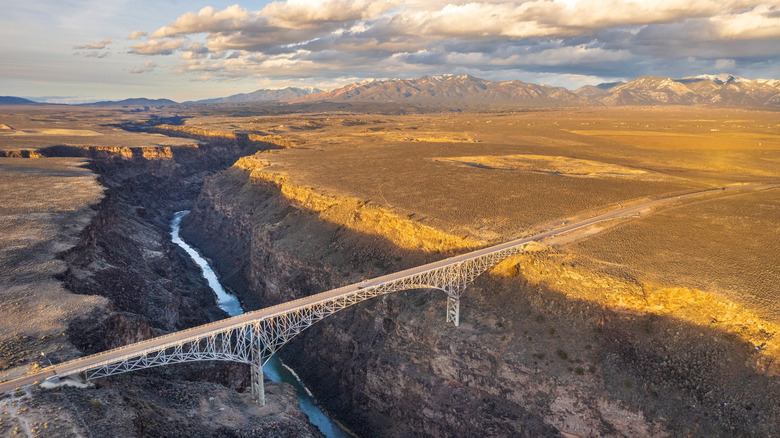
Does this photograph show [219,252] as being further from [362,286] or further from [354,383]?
[362,286]

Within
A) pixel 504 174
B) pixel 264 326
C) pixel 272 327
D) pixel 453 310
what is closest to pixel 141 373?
pixel 264 326

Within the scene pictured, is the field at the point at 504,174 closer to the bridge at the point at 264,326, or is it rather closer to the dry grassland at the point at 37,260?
the bridge at the point at 264,326

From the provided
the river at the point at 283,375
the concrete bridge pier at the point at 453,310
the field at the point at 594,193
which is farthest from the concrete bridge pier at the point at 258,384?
the field at the point at 594,193

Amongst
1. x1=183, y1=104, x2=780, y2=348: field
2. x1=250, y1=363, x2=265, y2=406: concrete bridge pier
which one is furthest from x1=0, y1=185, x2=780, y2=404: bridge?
x1=183, y1=104, x2=780, y2=348: field

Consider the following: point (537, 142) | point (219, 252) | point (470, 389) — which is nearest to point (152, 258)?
point (219, 252)

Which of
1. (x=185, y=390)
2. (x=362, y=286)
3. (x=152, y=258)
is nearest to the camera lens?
(x=185, y=390)

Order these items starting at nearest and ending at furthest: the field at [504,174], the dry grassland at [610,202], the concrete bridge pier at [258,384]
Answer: the concrete bridge pier at [258,384]
the dry grassland at [610,202]
the field at [504,174]

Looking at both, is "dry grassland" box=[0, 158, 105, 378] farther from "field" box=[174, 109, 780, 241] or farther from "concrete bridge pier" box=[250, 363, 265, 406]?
→ "field" box=[174, 109, 780, 241]
